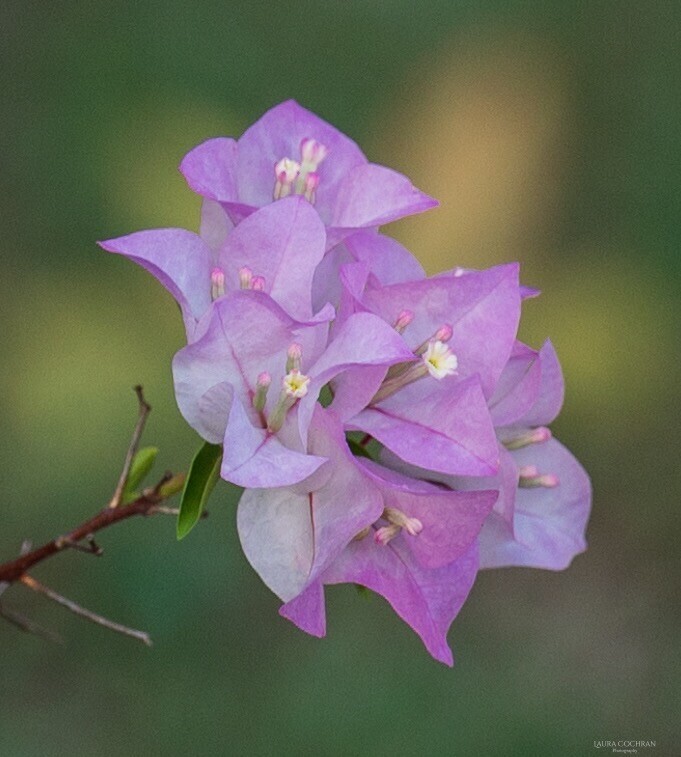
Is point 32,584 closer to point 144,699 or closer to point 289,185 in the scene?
point 289,185

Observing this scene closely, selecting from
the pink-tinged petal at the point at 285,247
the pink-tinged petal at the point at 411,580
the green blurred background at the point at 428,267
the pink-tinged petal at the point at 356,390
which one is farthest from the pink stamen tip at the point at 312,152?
the green blurred background at the point at 428,267

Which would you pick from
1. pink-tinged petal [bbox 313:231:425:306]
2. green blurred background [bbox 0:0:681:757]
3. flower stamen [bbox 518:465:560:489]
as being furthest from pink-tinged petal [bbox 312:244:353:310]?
green blurred background [bbox 0:0:681:757]

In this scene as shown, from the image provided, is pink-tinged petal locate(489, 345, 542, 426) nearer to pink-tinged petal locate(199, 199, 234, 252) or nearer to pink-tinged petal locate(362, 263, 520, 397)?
pink-tinged petal locate(362, 263, 520, 397)

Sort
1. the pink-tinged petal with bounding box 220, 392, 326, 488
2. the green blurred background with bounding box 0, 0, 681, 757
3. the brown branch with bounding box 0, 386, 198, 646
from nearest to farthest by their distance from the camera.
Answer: the pink-tinged petal with bounding box 220, 392, 326, 488 → the brown branch with bounding box 0, 386, 198, 646 → the green blurred background with bounding box 0, 0, 681, 757

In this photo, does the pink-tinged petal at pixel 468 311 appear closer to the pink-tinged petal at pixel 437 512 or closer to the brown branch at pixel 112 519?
the pink-tinged petal at pixel 437 512

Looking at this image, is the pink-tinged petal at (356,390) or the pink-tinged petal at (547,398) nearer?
the pink-tinged petal at (356,390)

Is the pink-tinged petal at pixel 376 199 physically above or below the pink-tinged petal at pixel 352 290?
above
